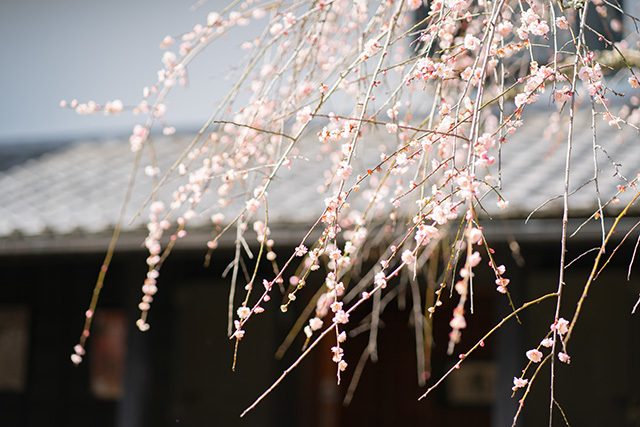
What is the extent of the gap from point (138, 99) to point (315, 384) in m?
2.86

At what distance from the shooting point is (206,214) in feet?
13.1

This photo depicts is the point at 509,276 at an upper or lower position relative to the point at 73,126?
lower

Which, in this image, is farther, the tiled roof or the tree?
the tiled roof

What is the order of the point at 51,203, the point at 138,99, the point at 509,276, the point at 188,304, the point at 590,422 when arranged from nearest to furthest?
1. the point at 509,276
2. the point at 590,422
3. the point at 51,203
4. the point at 188,304
5. the point at 138,99

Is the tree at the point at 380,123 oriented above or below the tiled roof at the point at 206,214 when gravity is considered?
below

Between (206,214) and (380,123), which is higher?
(206,214)

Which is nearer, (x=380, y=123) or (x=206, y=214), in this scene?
(x=380, y=123)

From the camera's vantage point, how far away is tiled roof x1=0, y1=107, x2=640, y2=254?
3939 millimetres

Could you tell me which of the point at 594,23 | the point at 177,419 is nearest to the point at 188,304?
the point at 177,419

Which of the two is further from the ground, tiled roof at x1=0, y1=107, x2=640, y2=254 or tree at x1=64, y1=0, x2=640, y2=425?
tiled roof at x1=0, y1=107, x2=640, y2=254

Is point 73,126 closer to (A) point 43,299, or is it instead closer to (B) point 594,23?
(A) point 43,299

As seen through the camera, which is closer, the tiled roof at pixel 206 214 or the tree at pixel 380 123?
the tree at pixel 380 123

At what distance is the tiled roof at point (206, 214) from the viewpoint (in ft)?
12.9

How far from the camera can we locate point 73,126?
7.14 metres
